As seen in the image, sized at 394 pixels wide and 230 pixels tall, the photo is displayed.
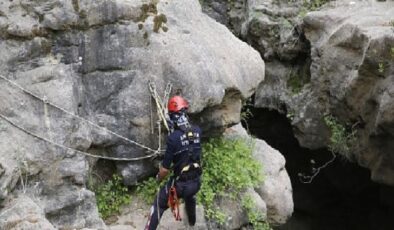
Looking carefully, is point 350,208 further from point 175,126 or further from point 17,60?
point 17,60

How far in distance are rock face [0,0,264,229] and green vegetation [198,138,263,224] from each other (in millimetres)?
415

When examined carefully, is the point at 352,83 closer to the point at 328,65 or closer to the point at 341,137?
the point at 328,65

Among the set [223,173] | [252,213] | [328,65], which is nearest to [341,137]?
[328,65]

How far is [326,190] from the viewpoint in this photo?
15.8 m

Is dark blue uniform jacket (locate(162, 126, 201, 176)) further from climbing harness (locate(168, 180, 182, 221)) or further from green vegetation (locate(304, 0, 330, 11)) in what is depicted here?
green vegetation (locate(304, 0, 330, 11))

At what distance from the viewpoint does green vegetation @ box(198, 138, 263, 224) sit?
8.84 m

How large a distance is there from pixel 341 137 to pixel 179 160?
5.61m

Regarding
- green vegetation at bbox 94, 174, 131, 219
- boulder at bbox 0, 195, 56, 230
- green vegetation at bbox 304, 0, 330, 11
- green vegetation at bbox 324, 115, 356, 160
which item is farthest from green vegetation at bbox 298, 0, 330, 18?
boulder at bbox 0, 195, 56, 230

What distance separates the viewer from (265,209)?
30.6ft

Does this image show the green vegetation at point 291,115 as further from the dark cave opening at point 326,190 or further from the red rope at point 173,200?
the red rope at point 173,200

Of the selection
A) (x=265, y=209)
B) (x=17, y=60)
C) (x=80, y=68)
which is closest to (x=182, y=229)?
(x=265, y=209)

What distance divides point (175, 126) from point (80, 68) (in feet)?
5.58

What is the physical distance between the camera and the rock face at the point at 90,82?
783cm

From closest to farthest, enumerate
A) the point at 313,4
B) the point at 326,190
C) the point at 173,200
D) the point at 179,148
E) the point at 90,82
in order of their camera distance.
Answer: the point at 179,148 < the point at 173,200 < the point at 90,82 < the point at 313,4 < the point at 326,190
